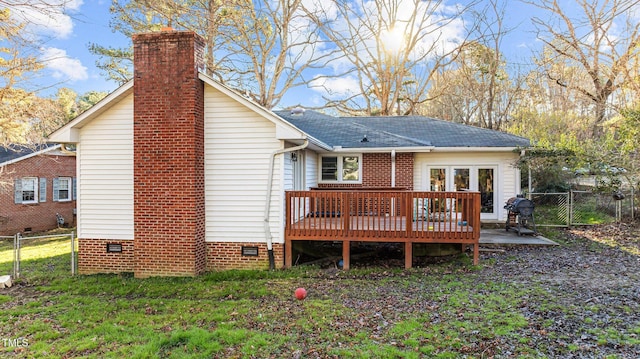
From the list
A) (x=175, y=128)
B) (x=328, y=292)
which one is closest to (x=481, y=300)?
(x=328, y=292)

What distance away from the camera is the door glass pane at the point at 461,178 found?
41.9 feet

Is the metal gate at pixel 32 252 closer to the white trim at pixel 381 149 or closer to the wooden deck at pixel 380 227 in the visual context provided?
the wooden deck at pixel 380 227

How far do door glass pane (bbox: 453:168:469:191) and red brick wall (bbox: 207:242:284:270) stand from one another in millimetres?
7118

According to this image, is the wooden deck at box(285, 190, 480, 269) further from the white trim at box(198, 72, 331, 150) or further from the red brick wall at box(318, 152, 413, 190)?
the red brick wall at box(318, 152, 413, 190)

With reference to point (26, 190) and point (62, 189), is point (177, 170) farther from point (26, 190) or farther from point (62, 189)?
point (62, 189)

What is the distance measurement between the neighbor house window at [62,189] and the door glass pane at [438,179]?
19197 mm

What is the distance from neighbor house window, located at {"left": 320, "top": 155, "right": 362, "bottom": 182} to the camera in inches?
495

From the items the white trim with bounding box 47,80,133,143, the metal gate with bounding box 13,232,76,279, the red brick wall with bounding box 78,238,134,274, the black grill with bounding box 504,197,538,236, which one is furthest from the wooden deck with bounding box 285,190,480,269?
the metal gate with bounding box 13,232,76,279

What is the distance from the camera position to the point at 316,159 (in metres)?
12.5

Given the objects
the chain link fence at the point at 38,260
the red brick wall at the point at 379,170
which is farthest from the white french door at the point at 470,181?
the chain link fence at the point at 38,260

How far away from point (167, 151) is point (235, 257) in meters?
2.74

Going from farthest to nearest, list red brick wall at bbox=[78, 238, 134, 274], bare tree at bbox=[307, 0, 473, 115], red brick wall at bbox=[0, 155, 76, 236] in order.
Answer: bare tree at bbox=[307, 0, 473, 115], red brick wall at bbox=[0, 155, 76, 236], red brick wall at bbox=[78, 238, 134, 274]

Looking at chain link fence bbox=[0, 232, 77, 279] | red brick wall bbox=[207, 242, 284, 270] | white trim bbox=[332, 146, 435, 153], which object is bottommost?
chain link fence bbox=[0, 232, 77, 279]

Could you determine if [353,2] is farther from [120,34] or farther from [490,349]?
[490,349]
